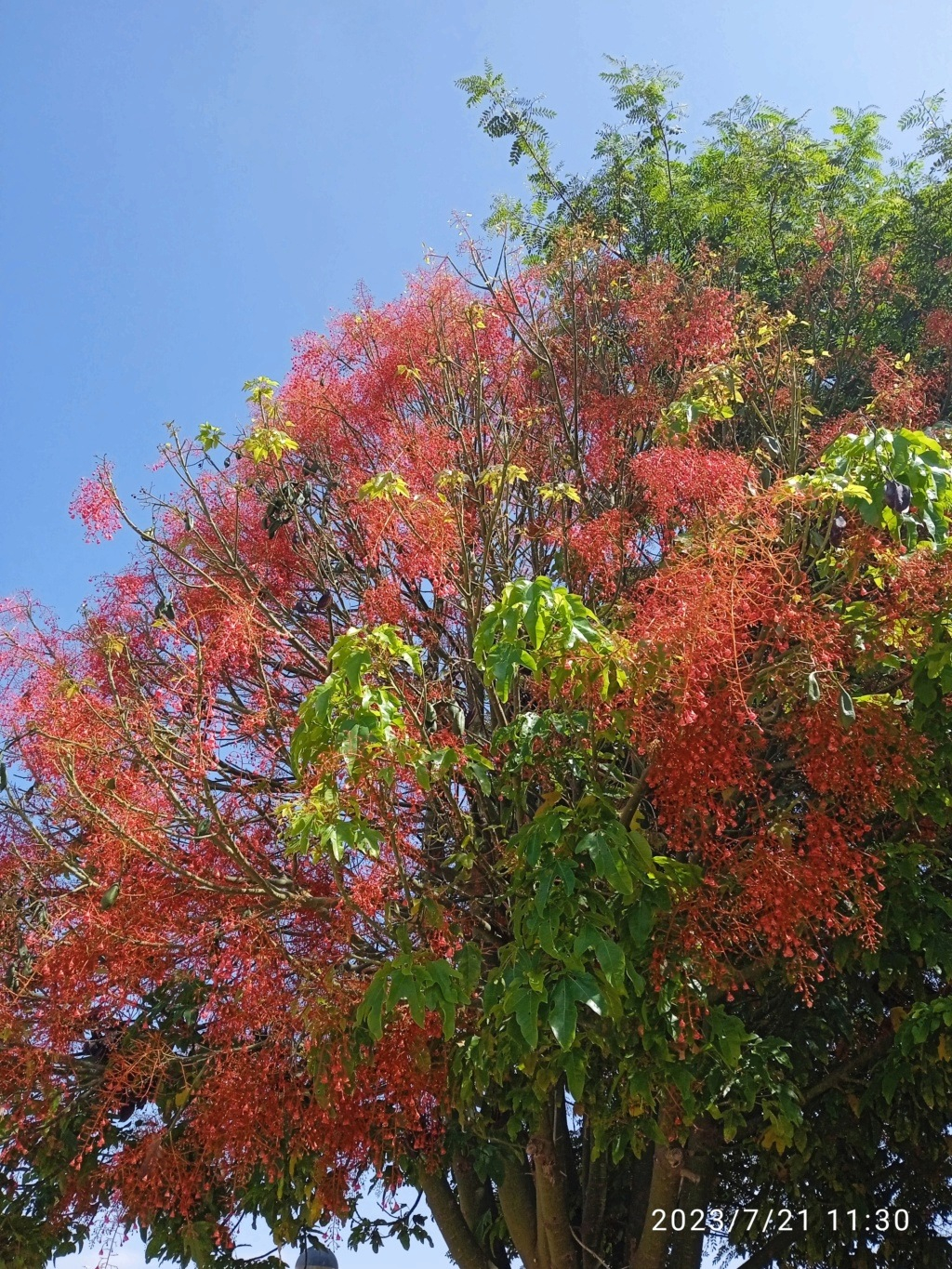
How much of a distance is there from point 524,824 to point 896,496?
173 centimetres

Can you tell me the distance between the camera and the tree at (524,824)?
4.06m

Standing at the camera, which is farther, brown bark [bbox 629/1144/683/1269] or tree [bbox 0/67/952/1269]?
brown bark [bbox 629/1144/683/1269]

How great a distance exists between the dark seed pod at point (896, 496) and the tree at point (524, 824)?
0.01m

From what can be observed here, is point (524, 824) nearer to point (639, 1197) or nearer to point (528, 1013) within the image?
point (528, 1013)

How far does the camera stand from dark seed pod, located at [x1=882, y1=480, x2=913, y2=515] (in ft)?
13.0

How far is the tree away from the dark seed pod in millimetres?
11

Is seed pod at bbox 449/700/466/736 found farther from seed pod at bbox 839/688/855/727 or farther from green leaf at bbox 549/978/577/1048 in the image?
seed pod at bbox 839/688/855/727

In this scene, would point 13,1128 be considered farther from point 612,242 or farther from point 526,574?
point 612,242

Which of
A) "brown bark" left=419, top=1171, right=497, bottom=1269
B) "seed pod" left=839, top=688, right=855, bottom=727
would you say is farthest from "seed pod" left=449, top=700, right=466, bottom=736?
"brown bark" left=419, top=1171, right=497, bottom=1269

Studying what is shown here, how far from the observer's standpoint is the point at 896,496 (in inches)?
156

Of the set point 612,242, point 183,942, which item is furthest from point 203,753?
point 612,242

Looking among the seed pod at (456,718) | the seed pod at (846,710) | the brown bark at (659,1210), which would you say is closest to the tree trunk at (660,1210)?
the brown bark at (659,1210)

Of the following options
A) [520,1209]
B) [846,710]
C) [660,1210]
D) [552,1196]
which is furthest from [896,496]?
[520,1209]

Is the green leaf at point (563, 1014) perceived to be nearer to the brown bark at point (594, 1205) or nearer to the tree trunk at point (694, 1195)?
the tree trunk at point (694, 1195)
